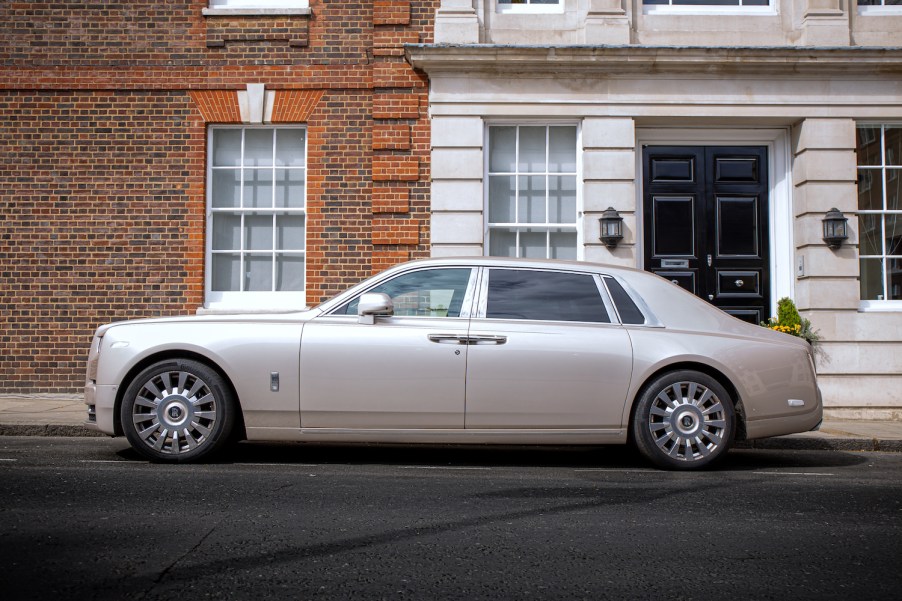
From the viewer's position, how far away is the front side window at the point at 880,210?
36.0 feet

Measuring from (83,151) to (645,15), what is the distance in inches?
286

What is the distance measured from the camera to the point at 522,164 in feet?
36.5

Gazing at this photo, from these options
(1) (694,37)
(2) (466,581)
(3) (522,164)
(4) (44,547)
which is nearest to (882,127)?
(1) (694,37)

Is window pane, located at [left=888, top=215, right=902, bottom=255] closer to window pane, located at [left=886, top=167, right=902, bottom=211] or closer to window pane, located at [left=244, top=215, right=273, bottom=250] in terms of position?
window pane, located at [left=886, top=167, right=902, bottom=211]

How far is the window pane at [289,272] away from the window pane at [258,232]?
27cm

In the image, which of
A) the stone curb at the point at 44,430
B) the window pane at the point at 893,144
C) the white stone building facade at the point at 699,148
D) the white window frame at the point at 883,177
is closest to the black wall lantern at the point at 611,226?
the white stone building facade at the point at 699,148

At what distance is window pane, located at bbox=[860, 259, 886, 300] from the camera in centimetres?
1095

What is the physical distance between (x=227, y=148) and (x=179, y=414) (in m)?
5.72

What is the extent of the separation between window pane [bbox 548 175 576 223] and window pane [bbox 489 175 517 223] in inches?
18.5

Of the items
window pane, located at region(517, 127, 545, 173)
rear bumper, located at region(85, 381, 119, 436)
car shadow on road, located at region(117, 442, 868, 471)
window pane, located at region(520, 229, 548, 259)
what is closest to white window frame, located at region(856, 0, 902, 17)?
window pane, located at region(517, 127, 545, 173)

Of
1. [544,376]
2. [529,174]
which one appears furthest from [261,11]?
[544,376]

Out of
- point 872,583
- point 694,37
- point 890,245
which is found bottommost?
point 872,583

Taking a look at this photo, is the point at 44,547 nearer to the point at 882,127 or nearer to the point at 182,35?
the point at 182,35

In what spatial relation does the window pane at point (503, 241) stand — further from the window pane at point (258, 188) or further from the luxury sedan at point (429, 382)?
the luxury sedan at point (429, 382)
